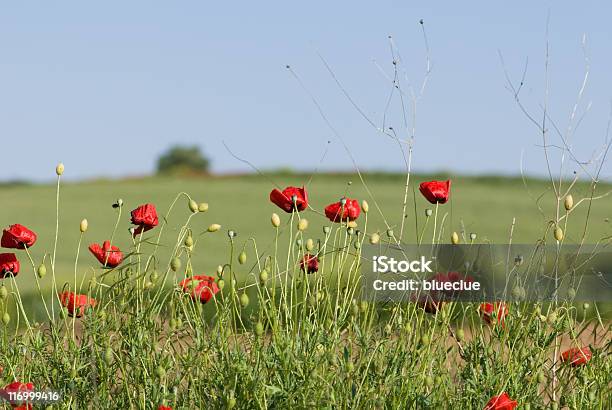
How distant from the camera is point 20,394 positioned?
2.82 m

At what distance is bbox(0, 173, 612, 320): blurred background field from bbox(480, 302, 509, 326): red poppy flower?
17.5 ft

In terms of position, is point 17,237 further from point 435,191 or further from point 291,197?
point 435,191

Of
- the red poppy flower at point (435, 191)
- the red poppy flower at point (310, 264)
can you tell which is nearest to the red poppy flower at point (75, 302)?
the red poppy flower at point (310, 264)

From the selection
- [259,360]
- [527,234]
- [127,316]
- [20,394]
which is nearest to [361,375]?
[259,360]

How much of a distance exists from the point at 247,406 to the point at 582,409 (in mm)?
1114

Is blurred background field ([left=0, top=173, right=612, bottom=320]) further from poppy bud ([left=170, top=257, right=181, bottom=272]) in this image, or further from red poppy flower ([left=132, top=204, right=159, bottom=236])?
poppy bud ([left=170, top=257, right=181, bottom=272])

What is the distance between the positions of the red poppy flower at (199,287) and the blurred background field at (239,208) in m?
5.07

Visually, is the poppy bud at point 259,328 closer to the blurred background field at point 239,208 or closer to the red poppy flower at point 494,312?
the red poppy flower at point 494,312

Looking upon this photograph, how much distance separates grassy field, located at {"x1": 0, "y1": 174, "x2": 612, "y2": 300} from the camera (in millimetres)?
10692

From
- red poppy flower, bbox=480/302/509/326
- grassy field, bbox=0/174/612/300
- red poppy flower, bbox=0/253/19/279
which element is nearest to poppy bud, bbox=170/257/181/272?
red poppy flower, bbox=0/253/19/279

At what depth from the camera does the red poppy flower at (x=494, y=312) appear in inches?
127

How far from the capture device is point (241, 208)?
13.1 m

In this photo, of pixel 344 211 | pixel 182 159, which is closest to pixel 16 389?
pixel 344 211

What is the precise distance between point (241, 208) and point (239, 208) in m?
0.03
